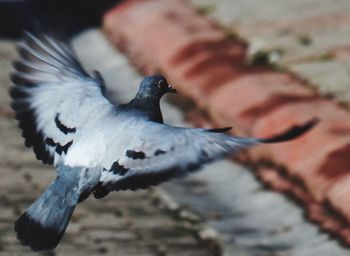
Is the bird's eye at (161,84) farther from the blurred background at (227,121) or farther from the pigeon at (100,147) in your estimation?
the blurred background at (227,121)

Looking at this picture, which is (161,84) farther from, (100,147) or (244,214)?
(244,214)

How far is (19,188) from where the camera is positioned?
24.8ft

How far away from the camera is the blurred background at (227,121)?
21.8ft

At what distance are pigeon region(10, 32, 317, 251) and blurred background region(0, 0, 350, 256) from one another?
0.43m

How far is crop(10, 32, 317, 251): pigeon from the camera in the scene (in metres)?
4.59

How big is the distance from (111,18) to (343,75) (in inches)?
142

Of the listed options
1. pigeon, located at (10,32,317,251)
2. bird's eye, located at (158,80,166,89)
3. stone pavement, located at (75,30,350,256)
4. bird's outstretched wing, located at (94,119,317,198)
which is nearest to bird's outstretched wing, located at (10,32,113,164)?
pigeon, located at (10,32,317,251)

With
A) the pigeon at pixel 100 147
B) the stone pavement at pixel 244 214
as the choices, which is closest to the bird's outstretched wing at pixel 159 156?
the pigeon at pixel 100 147

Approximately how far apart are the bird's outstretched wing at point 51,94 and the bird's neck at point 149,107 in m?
0.11

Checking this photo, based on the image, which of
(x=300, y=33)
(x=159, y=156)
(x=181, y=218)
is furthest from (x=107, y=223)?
(x=300, y=33)

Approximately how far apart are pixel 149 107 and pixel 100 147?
15.5 inches

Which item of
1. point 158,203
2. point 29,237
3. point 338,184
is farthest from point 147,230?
point 29,237

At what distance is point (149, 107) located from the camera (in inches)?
197

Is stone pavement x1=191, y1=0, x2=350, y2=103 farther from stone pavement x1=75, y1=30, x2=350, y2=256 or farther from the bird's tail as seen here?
the bird's tail
